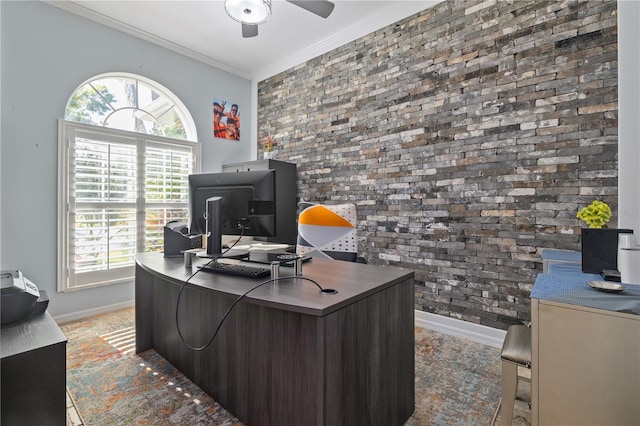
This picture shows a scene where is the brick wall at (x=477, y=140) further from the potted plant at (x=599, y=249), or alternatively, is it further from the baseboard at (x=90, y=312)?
the baseboard at (x=90, y=312)

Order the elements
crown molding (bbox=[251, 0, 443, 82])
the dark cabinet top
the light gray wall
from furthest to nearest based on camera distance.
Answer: crown molding (bbox=[251, 0, 443, 82]), the light gray wall, the dark cabinet top

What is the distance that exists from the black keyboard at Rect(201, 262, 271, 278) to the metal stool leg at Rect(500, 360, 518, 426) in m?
1.20

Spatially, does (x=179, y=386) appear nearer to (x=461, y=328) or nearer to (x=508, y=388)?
(x=508, y=388)

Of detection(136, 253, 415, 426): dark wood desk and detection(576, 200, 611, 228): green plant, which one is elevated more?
detection(576, 200, 611, 228): green plant

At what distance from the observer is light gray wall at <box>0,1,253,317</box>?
273 cm

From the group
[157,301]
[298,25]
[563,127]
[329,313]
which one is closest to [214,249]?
[157,301]

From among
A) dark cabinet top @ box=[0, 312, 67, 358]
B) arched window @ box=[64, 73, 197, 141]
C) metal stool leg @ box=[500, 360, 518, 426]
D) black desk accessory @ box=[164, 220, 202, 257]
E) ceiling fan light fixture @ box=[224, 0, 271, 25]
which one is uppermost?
ceiling fan light fixture @ box=[224, 0, 271, 25]

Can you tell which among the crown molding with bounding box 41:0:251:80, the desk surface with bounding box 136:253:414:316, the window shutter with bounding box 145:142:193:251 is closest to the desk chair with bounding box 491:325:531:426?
the desk surface with bounding box 136:253:414:316

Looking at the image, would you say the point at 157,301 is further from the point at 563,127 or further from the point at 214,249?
the point at 563,127

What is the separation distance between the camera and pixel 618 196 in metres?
2.04

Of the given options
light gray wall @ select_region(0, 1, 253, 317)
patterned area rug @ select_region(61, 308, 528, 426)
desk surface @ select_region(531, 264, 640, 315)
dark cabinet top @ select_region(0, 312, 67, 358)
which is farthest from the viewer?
light gray wall @ select_region(0, 1, 253, 317)

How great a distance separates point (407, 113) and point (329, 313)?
2486 mm

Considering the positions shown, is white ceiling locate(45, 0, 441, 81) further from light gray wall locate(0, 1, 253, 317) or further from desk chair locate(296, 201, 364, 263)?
desk chair locate(296, 201, 364, 263)

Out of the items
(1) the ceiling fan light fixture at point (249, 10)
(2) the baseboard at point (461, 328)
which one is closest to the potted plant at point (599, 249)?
(2) the baseboard at point (461, 328)
